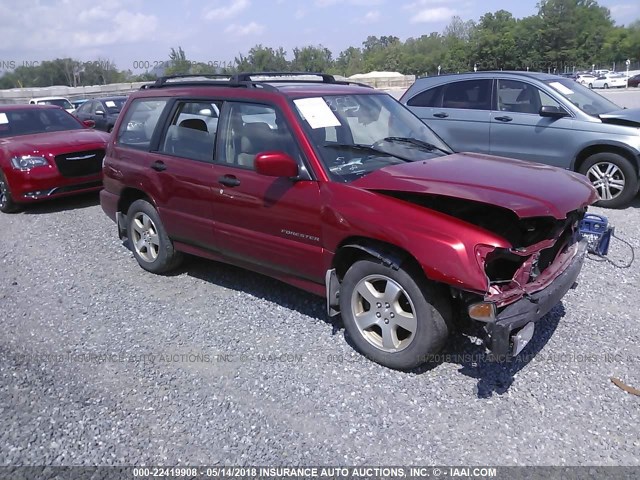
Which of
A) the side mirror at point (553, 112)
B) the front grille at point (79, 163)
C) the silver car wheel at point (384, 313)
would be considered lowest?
the silver car wheel at point (384, 313)

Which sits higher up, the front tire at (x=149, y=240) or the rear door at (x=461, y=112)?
the rear door at (x=461, y=112)

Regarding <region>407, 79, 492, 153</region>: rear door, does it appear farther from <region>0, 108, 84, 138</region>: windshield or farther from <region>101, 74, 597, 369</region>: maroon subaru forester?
<region>0, 108, 84, 138</region>: windshield

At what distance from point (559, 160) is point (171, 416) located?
248 inches

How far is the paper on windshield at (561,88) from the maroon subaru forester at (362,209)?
3880mm

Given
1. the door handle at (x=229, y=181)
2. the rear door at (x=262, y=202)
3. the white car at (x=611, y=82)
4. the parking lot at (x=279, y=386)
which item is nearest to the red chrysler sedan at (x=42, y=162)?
the parking lot at (x=279, y=386)

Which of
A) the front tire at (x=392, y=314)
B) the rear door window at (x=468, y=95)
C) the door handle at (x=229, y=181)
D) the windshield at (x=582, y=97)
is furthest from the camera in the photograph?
the rear door window at (x=468, y=95)

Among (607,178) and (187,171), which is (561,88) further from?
(187,171)

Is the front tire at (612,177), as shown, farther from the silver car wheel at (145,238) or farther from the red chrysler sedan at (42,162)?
the red chrysler sedan at (42,162)

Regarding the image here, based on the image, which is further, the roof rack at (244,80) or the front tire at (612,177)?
the front tire at (612,177)

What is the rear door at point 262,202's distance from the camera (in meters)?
3.83

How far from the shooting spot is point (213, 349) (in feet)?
12.9

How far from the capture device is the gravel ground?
2.86 metres

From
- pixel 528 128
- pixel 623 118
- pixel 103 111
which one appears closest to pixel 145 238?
pixel 528 128

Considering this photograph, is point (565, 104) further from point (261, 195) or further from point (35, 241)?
point (35, 241)
